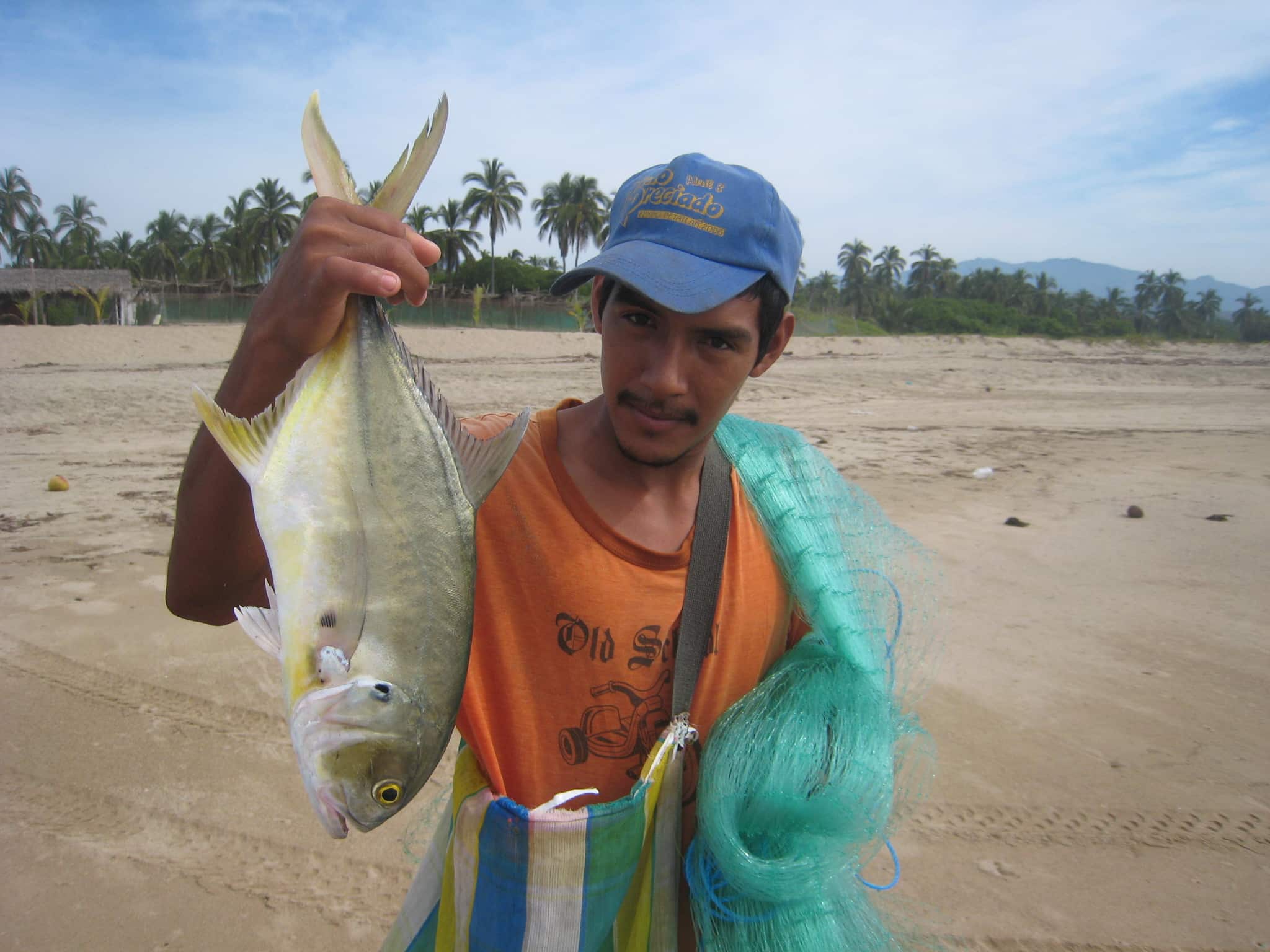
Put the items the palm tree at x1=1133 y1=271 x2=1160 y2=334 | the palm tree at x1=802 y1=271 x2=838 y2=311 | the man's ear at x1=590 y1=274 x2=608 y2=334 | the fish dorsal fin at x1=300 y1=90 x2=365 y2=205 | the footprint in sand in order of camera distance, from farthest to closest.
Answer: the palm tree at x1=1133 y1=271 x2=1160 y2=334, the palm tree at x1=802 y1=271 x2=838 y2=311, the footprint in sand, the man's ear at x1=590 y1=274 x2=608 y2=334, the fish dorsal fin at x1=300 y1=90 x2=365 y2=205

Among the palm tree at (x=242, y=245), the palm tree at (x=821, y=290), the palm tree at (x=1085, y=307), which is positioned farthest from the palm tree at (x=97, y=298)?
the palm tree at (x=1085, y=307)

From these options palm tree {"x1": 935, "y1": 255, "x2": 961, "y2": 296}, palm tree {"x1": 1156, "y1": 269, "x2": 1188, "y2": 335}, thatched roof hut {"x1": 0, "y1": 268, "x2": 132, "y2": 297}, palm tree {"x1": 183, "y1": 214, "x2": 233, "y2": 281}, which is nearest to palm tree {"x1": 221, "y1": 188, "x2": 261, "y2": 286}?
palm tree {"x1": 183, "y1": 214, "x2": 233, "y2": 281}

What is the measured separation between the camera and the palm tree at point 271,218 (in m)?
43.2

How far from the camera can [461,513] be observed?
1.17m

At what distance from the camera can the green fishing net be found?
1.36 meters

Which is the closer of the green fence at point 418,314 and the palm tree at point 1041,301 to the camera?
the green fence at point 418,314

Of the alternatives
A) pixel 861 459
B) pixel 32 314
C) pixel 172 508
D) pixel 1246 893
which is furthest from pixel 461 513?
pixel 32 314

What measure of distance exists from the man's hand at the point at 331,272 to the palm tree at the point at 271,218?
4727 cm

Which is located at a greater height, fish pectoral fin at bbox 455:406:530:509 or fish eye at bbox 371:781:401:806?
fish pectoral fin at bbox 455:406:530:509

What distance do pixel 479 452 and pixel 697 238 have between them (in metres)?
0.58

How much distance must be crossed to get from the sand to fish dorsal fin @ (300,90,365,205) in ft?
7.91

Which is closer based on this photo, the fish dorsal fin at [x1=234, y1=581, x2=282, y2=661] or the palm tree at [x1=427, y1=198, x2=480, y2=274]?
the fish dorsal fin at [x1=234, y1=581, x2=282, y2=661]

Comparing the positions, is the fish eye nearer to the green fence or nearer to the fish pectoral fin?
the fish pectoral fin

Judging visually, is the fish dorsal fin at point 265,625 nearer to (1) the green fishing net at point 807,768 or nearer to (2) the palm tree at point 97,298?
(1) the green fishing net at point 807,768
